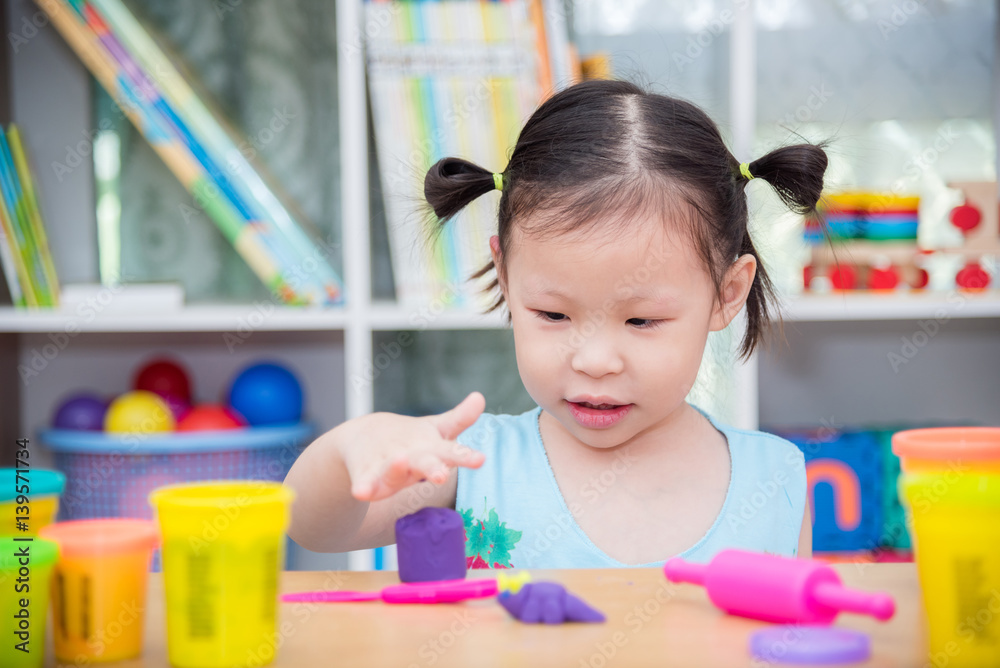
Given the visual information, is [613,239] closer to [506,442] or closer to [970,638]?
[506,442]

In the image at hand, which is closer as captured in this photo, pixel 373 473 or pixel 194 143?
pixel 373 473

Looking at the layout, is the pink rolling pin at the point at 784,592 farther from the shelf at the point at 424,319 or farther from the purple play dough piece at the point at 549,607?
the shelf at the point at 424,319

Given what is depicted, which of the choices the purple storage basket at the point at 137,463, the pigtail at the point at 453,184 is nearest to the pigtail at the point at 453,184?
the pigtail at the point at 453,184

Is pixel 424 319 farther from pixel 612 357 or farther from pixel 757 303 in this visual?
pixel 612 357

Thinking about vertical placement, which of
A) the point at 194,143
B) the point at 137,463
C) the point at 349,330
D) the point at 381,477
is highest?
the point at 194,143

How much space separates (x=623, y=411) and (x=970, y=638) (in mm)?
432

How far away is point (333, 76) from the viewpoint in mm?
1809

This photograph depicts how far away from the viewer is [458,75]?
150cm

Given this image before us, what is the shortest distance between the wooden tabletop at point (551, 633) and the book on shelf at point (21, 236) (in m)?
1.08

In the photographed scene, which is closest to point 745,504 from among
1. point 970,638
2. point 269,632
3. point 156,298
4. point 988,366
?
point 970,638

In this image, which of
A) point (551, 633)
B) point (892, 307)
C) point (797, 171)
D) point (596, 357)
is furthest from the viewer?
point (892, 307)

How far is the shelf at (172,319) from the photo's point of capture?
146 centimetres

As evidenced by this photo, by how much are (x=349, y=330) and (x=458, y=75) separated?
453 mm

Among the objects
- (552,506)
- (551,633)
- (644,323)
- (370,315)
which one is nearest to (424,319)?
(370,315)
